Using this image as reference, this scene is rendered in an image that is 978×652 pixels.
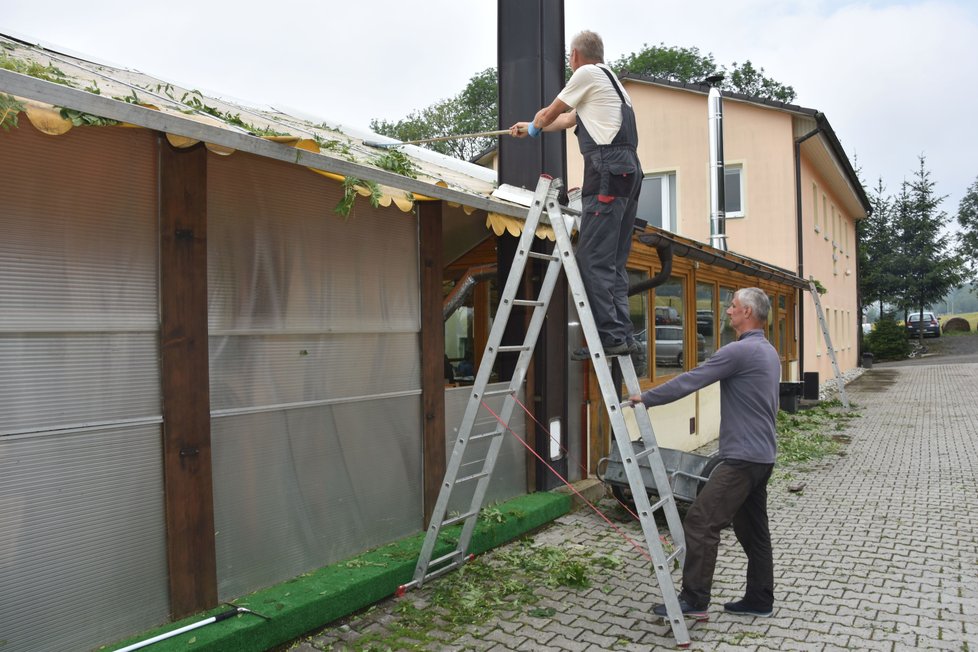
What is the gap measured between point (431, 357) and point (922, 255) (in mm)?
44494

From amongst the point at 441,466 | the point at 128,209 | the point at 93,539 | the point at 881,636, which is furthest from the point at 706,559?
the point at 128,209

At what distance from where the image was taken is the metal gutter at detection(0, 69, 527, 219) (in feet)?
9.38

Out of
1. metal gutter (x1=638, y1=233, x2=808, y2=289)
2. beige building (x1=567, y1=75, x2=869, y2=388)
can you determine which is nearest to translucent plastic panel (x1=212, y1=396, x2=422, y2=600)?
metal gutter (x1=638, y1=233, x2=808, y2=289)

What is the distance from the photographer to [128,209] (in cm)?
374

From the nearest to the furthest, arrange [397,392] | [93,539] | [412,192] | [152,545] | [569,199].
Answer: [93,539] → [152,545] → [412,192] → [397,392] → [569,199]

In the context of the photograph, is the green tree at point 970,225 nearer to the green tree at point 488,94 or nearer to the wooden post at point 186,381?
the green tree at point 488,94

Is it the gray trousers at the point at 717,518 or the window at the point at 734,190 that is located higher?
the window at the point at 734,190

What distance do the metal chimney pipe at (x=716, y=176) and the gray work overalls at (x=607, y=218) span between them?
1289 centimetres

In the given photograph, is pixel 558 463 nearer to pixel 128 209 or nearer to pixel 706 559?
pixel 706 559

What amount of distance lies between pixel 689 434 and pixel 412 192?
7246 millimetres

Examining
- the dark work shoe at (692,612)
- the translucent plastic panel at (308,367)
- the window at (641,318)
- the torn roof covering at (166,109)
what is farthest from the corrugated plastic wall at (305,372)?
the window at (641,318)

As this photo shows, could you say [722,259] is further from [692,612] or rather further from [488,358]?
[692,612]

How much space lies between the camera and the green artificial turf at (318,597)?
3.74 m

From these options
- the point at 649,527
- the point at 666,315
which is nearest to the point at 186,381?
the point at 649,527
